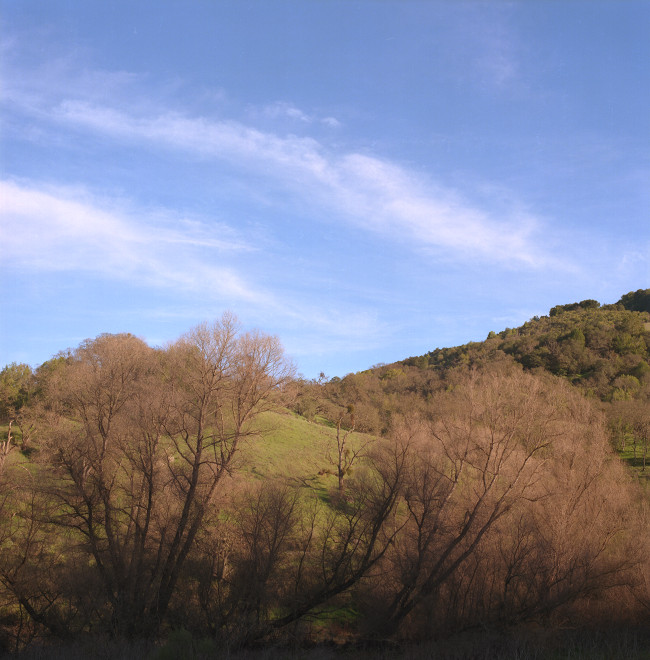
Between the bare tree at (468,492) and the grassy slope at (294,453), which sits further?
the grassy slope at (294,453)

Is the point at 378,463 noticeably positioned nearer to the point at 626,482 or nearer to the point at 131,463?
the point at 131,463

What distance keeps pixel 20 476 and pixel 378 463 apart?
2078 cm

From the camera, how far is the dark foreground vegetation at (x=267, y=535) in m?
23.8

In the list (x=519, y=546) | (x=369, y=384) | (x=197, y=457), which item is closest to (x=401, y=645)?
(x=519, y=546)

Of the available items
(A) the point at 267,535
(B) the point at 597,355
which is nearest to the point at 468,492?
(A) the point at 267,535

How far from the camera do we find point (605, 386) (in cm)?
7644

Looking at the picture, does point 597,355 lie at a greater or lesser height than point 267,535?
greater

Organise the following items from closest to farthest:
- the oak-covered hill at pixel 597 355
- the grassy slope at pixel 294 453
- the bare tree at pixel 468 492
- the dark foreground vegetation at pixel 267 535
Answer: the dark foreground vegetation at pixel 267 535 < the bare tree at pixel 468 492 < the grassy slope at pixel 294 453 < the oak-covered hill at pixel 597 355

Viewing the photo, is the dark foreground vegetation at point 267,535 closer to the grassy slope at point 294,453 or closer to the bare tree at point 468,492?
the bare tree at point 468,492

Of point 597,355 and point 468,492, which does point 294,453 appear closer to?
point 468,492

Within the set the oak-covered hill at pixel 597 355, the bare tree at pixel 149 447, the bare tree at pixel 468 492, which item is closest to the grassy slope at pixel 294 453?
the bare tree at pixel 149 447

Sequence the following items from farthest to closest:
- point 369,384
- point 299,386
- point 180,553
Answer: point 369,384 → point 299,386 → point 180,553

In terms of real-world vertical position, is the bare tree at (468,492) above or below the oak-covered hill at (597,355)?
below

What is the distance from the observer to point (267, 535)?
2644 centimetres
